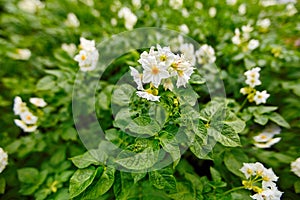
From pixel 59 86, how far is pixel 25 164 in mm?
425

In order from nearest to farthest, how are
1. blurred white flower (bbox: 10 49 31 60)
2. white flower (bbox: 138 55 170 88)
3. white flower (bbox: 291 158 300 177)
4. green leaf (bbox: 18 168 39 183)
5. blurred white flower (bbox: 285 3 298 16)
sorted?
white flower (bbox: 138 55 170 88) < white flower (bbox: 291 158 300 177) < green leaf (bbox: 18 168 39 183) < blurred white flower (bbox: 10 49 31 60) < blurred white flower (bbox: 285 3 298 16)

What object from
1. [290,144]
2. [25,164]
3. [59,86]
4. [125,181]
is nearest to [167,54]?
[125,181]

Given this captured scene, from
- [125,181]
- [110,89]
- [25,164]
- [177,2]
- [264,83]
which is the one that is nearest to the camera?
[125,181]

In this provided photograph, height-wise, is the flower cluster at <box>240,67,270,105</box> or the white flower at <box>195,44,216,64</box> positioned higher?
the white flower at <box>195,44,216,64</box>

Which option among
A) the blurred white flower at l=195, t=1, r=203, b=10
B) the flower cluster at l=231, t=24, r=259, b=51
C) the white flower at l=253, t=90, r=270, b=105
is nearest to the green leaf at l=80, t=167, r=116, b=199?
the white flower at l=253, t=90, r=270, b=105

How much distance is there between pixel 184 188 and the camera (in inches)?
A: 36.3

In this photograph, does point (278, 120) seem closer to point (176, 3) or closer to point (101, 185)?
point (101, 185)

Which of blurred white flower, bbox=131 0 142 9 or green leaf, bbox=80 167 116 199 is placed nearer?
green leaf, bbox=80 167 116 199

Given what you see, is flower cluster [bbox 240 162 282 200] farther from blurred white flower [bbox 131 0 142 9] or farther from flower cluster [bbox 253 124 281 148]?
blurred white flower [bbox 131 0 142 9]

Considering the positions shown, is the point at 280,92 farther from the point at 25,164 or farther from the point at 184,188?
the point at 25,164

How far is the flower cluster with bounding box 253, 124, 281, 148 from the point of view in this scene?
3.44ft

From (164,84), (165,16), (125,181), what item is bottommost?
(125,181)

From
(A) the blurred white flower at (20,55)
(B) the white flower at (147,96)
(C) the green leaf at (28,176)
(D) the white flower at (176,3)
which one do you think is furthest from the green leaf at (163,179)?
(D) the white flower at (176,3)

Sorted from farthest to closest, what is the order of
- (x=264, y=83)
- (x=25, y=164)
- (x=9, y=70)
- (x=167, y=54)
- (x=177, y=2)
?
(x=177, y=2) → (x=9, y=70) → (x=264, y=83) → (x=25, y=164) → (x=167, y=54)
